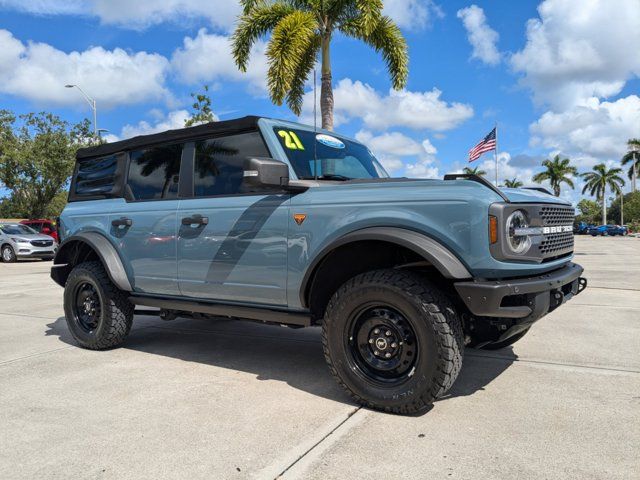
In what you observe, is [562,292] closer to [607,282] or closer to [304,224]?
[304,224]

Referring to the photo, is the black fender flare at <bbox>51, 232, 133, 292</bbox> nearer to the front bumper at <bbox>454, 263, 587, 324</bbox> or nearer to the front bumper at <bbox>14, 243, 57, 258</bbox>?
the front bumper at <bbox>454, 263, 587, 324</bbox>

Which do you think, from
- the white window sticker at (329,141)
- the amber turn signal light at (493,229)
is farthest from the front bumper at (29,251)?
the amber turn signal light at (493,229)

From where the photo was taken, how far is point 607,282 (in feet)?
32.6

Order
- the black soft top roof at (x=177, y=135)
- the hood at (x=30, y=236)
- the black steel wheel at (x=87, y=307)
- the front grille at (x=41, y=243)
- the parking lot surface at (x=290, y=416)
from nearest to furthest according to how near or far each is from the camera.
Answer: the parking lot surface at (x=290, y=416)
the black soft top roof at (x=177, y=135)
the black steel wheel at (x=87, y=307)
the front grille at (x=41, y=243)
the hood at (x=30, y=236)

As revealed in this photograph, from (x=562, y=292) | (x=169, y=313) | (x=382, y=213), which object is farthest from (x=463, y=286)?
(x=169, y=313)

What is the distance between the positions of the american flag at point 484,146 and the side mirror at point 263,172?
35.6 ft

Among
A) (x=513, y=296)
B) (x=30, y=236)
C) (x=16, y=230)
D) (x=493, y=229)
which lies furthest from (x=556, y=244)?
(x=16, y=230)

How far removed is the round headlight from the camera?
304cm

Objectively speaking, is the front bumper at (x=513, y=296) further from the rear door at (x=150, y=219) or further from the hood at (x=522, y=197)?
the rear door at (x=150, y=219)

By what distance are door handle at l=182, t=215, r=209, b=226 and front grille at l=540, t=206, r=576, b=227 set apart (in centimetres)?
250

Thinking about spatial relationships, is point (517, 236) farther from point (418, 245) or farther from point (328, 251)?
point (328, 251)

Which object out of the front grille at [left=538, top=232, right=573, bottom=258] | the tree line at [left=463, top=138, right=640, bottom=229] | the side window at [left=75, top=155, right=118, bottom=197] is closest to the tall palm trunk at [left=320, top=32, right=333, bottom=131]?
the side window at [left=75, top=155, right=118, bottom=197]

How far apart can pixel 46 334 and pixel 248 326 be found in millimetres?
2295

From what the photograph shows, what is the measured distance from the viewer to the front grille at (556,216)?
3.39 metres
